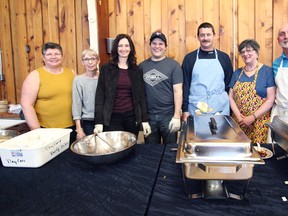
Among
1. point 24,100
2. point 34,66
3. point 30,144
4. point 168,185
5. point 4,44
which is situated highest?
point 4,44

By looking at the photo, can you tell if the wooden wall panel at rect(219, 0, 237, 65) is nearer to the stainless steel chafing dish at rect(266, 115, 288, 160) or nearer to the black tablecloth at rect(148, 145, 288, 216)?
the stainless steel chafing dish at rect(266, 115, 288, 160)

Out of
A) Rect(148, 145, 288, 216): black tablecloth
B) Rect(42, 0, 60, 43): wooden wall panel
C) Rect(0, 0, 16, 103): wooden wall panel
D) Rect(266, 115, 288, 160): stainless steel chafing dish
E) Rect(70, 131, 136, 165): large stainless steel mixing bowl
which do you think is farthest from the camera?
Rect(0, 0, 16, 103): wooden wall panel

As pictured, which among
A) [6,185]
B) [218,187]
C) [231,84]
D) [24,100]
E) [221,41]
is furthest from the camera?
[221,41]

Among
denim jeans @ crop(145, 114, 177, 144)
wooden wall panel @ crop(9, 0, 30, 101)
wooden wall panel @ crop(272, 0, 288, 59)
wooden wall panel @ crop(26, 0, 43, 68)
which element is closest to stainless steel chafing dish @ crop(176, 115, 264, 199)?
denim jeans @ crop(145, 114, 177, 144)

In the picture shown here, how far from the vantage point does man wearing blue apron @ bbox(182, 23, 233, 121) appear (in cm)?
232

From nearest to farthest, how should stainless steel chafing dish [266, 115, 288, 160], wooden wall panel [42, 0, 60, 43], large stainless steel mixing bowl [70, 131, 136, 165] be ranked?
stainless steel chafing dish [266, 115, 288, 160] < large stainless steel mixing bowl [70, 131, 136, 165] < wooden wall panel [42, 0, 60, 43]

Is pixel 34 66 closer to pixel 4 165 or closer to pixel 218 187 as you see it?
pixel 4 165

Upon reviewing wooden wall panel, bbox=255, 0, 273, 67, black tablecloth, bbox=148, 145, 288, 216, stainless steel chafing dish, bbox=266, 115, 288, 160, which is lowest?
black tablecloth, bbox=148, 145, 288, 216

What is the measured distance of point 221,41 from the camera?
274cm

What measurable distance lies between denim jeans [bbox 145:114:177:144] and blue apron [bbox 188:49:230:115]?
0.27m

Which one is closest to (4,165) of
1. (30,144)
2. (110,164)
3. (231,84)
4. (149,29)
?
(30,144)

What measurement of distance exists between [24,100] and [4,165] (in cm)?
82

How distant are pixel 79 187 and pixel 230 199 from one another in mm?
602

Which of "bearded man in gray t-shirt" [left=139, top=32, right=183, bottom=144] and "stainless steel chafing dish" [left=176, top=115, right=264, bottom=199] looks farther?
"bearded man in gray t-shirt" [left=139, top=32, right=183, bottom=144]
